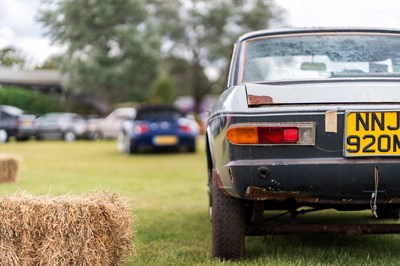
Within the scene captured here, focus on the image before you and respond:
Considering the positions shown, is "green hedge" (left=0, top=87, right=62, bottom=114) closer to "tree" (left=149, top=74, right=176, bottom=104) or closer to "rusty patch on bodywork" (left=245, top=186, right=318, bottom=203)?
"tree" (left=149, top=74, right=176, bottom=104)

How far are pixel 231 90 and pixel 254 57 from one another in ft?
2.06

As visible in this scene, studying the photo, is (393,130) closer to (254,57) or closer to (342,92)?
(342,92)

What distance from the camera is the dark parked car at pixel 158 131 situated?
58.3 ft

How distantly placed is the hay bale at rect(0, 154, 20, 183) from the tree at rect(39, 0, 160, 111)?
31179 mm

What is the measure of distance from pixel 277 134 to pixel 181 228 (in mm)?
2431

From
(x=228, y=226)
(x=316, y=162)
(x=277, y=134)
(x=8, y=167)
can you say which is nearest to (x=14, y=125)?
(x=8, y=167)

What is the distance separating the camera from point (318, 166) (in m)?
3.75

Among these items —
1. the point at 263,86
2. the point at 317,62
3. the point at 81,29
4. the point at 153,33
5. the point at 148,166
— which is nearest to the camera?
the point at 263,86

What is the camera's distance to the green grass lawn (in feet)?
14.6

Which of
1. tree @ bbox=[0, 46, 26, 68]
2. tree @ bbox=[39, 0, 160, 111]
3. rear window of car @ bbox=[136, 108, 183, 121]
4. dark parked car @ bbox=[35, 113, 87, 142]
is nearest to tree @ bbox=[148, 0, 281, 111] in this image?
tree @ bbox=[39, 0, 160, 111]

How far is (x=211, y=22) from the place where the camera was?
4928 cm

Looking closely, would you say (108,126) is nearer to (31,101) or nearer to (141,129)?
(141,129)

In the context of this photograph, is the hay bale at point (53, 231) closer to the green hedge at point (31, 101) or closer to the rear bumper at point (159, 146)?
the rear bumper at point (159, 146)


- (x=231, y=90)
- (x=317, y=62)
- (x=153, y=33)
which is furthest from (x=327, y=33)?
(x=153, y=33)
